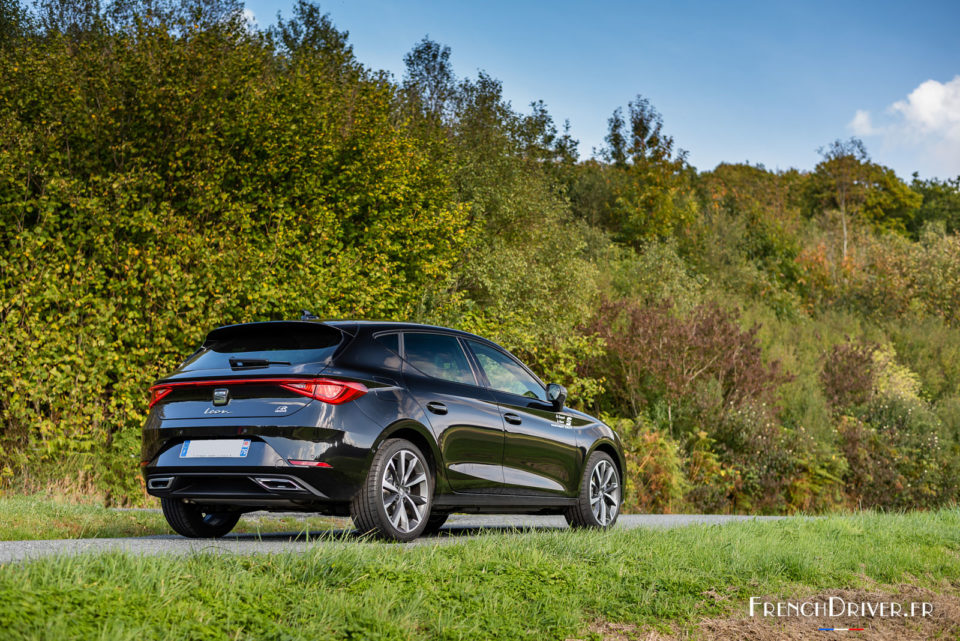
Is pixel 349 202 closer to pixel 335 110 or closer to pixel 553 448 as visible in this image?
pixel 335 110

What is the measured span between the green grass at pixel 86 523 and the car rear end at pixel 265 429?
4.23 feet

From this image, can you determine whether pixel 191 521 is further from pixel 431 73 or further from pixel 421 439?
pixel 431 73

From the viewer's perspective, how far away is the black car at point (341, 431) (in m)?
6.87

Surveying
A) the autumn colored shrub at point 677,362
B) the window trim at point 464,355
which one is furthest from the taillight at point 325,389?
the autumn colored shrub at point 677,362

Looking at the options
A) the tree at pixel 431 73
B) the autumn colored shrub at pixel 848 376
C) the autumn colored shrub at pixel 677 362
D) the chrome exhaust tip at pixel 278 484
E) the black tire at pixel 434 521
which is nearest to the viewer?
the chrome exhaust tip at pixel 278 484

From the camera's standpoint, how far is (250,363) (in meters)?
7.24

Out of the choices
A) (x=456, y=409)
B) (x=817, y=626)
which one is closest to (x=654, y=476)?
(x=456, y=409)

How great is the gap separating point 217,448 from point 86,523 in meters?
3.16

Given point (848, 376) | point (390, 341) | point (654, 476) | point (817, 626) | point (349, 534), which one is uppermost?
point (390, 341)

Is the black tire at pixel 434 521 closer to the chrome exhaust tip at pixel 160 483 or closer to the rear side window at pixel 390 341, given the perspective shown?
the rear side window at pixel 390 341

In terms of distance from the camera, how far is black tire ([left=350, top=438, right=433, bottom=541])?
23.0 ft

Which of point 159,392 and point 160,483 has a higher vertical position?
point 159,392

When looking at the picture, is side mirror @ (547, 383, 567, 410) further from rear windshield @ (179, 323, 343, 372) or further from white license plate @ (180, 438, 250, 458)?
white license plate @ (180, 438, 250, 458)
